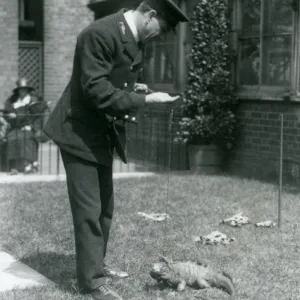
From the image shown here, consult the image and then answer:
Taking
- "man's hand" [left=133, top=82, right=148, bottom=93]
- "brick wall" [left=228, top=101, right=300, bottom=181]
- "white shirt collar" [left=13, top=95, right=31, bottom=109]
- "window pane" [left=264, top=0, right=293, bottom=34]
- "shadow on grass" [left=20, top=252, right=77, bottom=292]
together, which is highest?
"window pane" [left=264, top=0, right=293, bottom=34]

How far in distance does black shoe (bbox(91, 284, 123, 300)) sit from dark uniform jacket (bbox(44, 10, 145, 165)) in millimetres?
834

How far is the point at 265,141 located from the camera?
11.9 m

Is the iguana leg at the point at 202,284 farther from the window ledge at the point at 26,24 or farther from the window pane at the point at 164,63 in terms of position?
the window ledge at the point at 26,24

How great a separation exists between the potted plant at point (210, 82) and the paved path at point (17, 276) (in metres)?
6.44

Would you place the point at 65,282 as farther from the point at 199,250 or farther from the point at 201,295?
the point at 199,250

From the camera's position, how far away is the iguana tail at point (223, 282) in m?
5.22

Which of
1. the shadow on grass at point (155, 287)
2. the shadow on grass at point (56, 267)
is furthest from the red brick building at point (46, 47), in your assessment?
the shadow on grass at point (155, 287)

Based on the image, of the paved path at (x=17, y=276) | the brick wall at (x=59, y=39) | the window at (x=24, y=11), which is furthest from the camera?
the window at (x=24, y=11)

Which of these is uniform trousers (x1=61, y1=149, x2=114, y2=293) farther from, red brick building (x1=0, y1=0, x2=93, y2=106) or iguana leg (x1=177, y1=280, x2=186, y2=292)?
red brick building (x1=0, y1=0, x2=93, y2=106)

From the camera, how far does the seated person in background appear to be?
1221cm

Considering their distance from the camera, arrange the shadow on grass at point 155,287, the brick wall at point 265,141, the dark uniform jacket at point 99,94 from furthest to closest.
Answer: the brick wall at point 265,141, the shadow on grass at point 155,287, the dark uniform jacket at point 99,94

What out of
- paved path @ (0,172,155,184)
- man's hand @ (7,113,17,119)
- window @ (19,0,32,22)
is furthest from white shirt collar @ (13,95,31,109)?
window @ (19,0,32,22)

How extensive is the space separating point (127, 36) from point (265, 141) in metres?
7.30

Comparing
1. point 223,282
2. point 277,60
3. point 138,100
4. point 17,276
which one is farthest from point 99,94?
point 277,60
